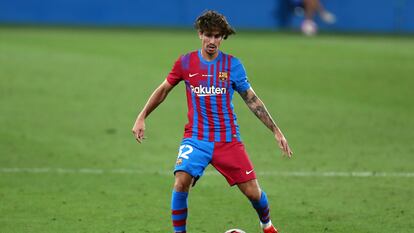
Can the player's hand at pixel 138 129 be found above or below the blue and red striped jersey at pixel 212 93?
below

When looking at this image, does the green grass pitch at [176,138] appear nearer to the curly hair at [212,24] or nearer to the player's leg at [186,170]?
the player's leg at [186,170]

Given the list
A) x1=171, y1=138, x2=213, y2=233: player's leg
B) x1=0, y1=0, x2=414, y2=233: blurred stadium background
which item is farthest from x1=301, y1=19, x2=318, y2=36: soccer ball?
x1=171, y1=138, x2=213, y2=233: player's leg

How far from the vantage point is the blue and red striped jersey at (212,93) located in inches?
344

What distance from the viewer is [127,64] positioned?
81.6 ft

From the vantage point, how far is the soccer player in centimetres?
865

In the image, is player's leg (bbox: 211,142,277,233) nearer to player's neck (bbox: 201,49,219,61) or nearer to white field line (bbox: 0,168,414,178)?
player's neck (bbox: 201,49,219,61)

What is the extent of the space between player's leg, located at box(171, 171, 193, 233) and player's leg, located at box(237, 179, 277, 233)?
50 cm

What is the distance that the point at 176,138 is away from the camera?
53.3 ft

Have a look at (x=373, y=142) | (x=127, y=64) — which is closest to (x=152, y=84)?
(x=127, y=64)

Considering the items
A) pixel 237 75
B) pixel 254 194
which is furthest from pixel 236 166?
pixel 237 75

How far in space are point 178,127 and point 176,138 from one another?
1.05 meters

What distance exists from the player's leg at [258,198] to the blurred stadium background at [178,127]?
677 millimetres

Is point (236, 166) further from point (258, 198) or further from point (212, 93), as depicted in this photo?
point (212, 93)

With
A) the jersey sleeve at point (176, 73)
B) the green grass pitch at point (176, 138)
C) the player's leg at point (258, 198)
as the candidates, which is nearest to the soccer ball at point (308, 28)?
the green grass pitch at point (176, 138)
